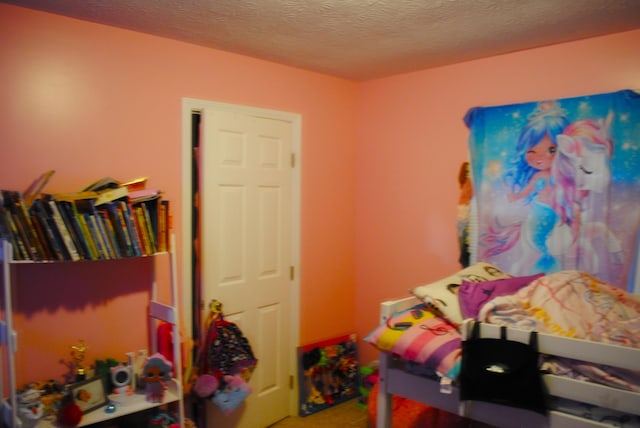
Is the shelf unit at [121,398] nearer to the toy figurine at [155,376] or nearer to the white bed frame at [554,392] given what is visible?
the toy figurine at [155,376]

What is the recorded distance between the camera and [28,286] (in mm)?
2244

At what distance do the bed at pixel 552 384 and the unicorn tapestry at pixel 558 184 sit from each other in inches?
15.8

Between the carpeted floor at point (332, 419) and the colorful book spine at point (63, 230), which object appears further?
the carpeted floor at point (332, 419)

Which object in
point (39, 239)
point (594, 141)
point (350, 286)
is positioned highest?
point (594, 141)

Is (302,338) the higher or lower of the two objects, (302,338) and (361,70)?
the lower

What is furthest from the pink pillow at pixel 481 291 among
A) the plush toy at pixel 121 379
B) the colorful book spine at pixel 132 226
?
the plush toy at pixel 121 379

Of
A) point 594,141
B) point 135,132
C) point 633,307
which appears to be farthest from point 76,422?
point 594,141

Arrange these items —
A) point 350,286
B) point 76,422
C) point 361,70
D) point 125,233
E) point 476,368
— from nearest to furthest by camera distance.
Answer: point 476,368
point 76,422
point 125,233
point 361,70
point 350,286

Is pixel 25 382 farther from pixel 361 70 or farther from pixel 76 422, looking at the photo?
pixel 361 70

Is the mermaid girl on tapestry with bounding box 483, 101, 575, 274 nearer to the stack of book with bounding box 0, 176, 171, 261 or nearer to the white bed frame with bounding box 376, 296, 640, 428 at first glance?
the white bed frame with bounding box 376, 296, 640, 428

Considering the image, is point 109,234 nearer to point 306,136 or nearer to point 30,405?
point 30,405

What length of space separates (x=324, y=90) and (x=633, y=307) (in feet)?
7.82

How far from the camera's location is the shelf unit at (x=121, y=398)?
6.28 ft

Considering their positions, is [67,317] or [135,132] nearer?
[67,317]
